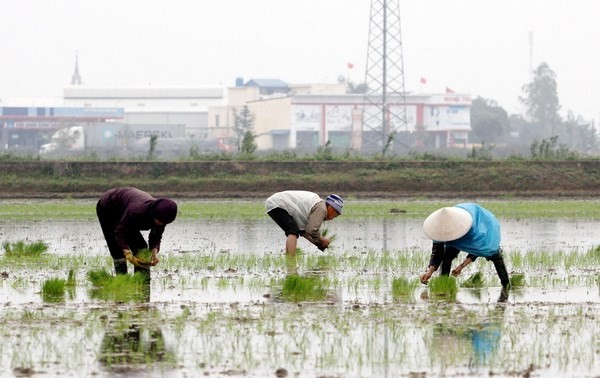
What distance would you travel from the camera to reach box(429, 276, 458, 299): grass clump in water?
13.7 metres

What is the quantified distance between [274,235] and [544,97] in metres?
158

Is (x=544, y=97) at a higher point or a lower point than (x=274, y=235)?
higher

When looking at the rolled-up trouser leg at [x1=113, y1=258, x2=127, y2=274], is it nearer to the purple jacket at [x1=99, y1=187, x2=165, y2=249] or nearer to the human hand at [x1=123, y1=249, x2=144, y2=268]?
the human hand at [x1=123, y1=249, x2=144, y2=268]

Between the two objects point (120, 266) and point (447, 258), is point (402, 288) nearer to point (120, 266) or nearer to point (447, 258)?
point (447, 258)

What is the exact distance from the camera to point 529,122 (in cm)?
18462

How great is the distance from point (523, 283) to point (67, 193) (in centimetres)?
3095

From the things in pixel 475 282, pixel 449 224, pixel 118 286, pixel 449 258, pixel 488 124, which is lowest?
pixel 475 282

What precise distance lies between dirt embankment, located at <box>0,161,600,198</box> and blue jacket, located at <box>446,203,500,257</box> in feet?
95.2

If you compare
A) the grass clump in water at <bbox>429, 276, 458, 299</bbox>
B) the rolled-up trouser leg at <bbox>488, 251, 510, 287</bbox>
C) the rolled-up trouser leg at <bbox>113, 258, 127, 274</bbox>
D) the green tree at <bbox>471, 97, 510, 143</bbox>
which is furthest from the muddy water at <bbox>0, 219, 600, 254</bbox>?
the green tree at <bbox>471, 97, 510, 143</bbox>

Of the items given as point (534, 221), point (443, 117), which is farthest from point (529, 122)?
point (534, 221)

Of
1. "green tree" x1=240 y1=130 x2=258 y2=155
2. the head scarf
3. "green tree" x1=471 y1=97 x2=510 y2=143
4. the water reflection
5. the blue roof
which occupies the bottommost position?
the water reflection

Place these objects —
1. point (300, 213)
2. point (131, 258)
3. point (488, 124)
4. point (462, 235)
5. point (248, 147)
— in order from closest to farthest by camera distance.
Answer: point (462, 235) → point (131, 258) → point (300, 213) → point (248, 147) → point (488, 124)

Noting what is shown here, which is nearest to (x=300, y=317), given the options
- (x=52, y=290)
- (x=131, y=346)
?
(x=131, y=346)

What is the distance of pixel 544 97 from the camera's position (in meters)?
178
